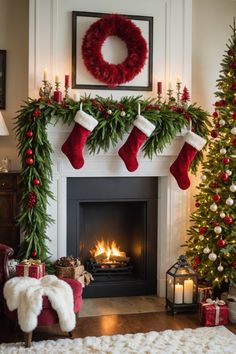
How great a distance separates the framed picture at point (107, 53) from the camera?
14.4 feet

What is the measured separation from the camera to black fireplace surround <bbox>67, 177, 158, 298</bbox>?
461 centimetres

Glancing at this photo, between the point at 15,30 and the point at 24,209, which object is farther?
the point at 15,30

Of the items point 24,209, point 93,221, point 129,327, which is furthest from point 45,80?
point 129,327

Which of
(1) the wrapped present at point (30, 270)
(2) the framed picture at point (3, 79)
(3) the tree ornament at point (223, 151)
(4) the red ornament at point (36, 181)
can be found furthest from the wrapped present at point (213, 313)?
(2) the framed picture at point (3, 79)

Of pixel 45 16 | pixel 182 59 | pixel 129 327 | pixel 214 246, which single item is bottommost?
pixel 129 327

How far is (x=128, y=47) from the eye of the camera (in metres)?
4.49

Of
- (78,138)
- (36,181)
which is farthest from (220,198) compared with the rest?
(36,181)

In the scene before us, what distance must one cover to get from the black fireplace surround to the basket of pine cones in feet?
1.13

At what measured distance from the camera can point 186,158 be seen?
445 centimetres

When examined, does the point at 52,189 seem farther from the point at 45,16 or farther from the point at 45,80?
the point at 45,16

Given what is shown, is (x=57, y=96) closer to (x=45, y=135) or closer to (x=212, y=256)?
(x=45, y=135)

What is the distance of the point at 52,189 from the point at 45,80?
1.03 meters

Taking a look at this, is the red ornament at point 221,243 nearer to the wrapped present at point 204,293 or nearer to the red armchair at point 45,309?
the wrapped present at point 204,293

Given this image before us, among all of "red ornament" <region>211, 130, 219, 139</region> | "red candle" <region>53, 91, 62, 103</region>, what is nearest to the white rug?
"red ornament" <region>211, 130, 219, 139</region>
